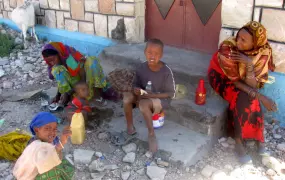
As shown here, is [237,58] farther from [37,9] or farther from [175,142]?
[37,9]

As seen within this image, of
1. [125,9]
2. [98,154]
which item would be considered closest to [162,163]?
[98,154]

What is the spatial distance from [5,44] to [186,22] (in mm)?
3926

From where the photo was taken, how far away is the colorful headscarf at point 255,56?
3098mm

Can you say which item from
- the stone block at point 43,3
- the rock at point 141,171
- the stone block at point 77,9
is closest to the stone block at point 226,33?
the rock at point 141,171

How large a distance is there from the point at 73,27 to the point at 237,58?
3688 millimetres

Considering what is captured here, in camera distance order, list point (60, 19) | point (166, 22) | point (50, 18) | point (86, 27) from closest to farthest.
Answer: point (166, 22) → point (86, 27) → point (60, 19) → point (50, 18)

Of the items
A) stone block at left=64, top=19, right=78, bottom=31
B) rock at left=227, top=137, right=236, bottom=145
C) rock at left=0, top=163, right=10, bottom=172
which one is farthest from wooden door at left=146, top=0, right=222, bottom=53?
rock at left=0, top=163, right=10, bottom=172

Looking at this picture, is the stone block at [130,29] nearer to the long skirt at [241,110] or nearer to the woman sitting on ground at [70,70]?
the woman sitting on ground at [70,70]

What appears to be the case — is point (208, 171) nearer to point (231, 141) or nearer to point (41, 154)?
point (231, 141)

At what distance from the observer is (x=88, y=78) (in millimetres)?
4074

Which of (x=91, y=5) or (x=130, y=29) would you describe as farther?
(x=91, y=5)

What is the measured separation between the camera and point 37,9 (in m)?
6.61

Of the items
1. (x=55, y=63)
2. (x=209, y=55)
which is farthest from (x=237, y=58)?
(x=55, y=63)

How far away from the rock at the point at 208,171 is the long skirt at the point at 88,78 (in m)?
1.75
